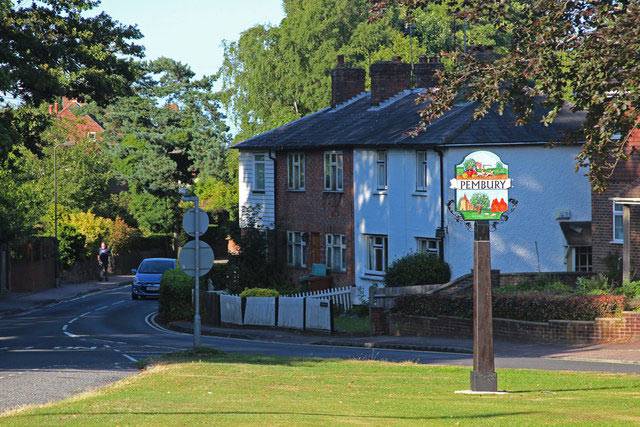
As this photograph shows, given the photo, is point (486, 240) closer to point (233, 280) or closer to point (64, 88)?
point (64, 88)

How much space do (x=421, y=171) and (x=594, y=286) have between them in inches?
376

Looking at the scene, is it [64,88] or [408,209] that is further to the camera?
[408,209]

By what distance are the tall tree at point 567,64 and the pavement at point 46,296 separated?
35.2 m

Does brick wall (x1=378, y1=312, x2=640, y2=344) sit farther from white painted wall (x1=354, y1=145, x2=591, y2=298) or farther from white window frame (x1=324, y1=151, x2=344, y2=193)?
white window frame (x1=324, y1=151, x2=344, y2=193)

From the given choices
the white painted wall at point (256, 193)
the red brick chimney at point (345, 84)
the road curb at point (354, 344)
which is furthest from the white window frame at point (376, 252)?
the red brick chimney at point (345, 84)

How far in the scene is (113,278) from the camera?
77500 mm

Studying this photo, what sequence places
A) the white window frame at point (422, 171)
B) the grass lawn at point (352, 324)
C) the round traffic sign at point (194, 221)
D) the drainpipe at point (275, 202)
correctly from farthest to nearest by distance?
the drainpipe at point (275, 202) → the white window frame at point (422, 171) → the grass lawn at point (352, 324) → the round traffic sign at point (194, 221)

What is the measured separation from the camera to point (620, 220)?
37688 millimetres

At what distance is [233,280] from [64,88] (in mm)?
15220

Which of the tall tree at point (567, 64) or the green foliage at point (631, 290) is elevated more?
the tall tree at point (567, 64)

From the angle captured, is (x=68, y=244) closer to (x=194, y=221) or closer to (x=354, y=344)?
(x=354, y=344)

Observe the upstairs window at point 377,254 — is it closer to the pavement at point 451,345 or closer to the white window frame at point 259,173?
the pavement at point 451,345

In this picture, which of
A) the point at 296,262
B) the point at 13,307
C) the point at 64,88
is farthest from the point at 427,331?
the point at 13,307

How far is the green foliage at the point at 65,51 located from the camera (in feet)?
118
